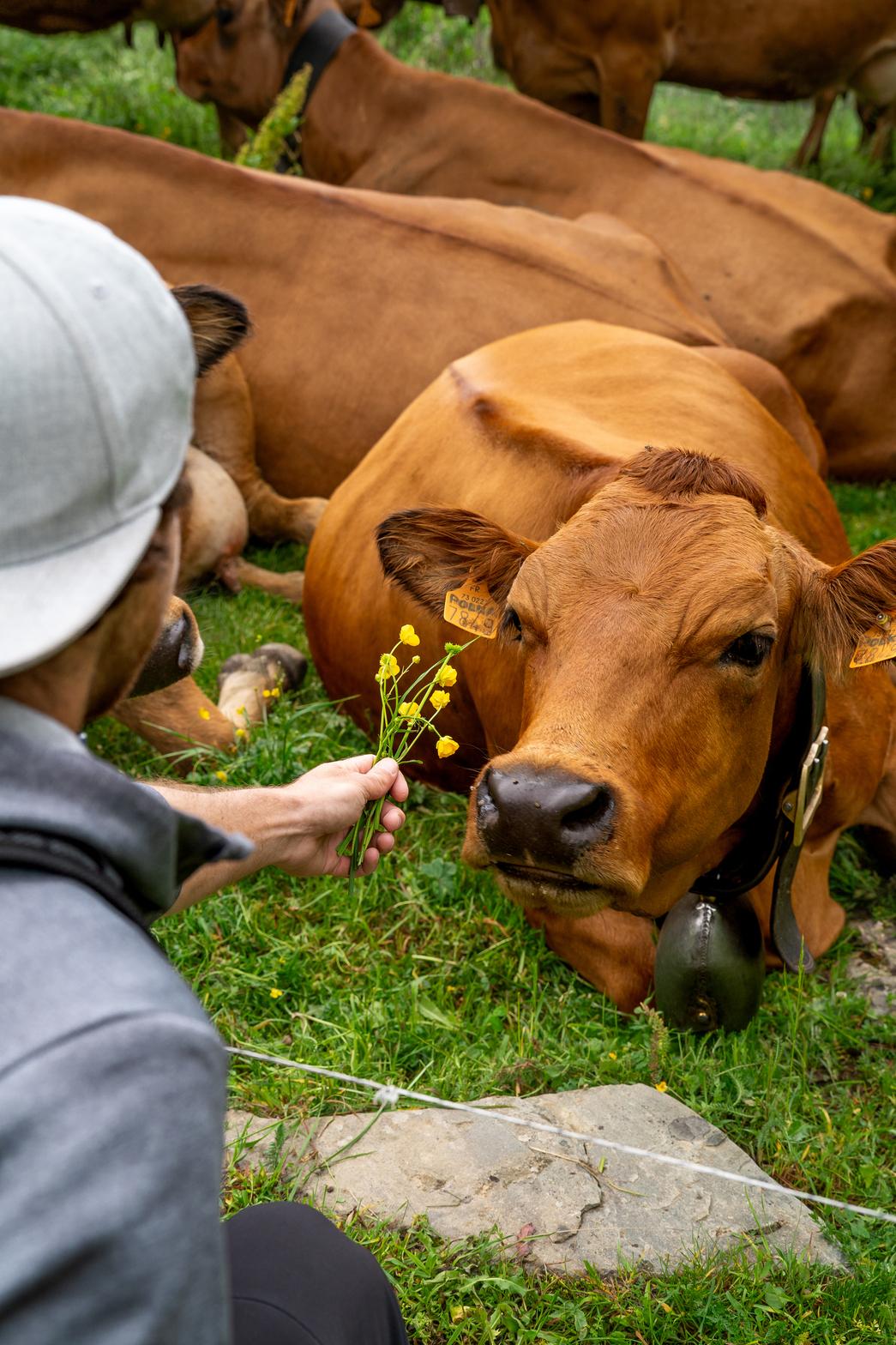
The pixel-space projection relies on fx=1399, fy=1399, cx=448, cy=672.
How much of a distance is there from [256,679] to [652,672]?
7.37 ft

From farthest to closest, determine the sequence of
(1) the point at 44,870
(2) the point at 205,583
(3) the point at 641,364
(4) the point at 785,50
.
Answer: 1. (4) the point at 785,50
2. (2) the point at 205,583
3. (3) the point at 641,364
4. (1) the point at 44,870

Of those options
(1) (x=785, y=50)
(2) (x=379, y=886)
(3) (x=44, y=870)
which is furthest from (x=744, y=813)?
(1) (x=785, y=50)

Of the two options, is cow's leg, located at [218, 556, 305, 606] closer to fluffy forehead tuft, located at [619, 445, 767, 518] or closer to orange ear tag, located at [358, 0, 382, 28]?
fluffy forehead tuft, located at [619, 445, 767, 518]

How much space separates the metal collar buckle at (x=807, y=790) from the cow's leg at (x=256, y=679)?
183 centimetres

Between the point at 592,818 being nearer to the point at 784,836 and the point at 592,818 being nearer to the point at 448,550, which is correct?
the point at 784,836

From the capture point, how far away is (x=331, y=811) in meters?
2.30

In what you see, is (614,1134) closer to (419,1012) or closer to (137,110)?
(419,1012)

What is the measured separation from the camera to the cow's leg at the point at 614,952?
3479 millimetres

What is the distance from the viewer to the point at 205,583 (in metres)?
5.62

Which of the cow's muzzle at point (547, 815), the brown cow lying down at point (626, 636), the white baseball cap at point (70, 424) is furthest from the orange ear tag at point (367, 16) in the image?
the white baseball cap at point (70, 424)

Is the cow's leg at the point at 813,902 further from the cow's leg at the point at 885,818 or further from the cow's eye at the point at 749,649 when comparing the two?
the cow's eye at the point at 749,649

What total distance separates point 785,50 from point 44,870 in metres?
9.66

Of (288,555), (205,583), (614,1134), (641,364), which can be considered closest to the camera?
(614,1134)

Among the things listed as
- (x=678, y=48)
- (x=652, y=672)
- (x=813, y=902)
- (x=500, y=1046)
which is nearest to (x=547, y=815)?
(x=652, y=672)
